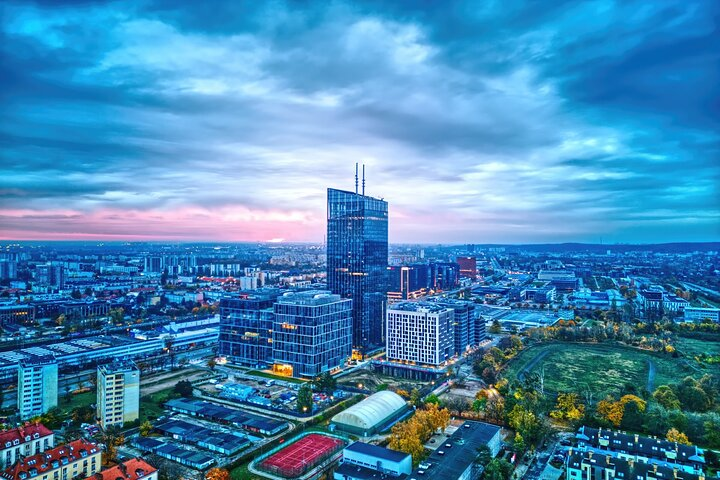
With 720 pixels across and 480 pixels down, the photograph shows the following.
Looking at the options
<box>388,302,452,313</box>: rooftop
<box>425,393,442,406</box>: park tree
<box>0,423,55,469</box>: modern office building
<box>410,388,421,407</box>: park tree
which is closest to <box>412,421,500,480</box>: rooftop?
<box>425,393,442,406</box>: park tree

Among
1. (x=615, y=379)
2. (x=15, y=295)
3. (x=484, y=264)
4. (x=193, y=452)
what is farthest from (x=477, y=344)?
(x=484, y=264)

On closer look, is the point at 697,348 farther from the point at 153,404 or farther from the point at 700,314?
the point at 153,404

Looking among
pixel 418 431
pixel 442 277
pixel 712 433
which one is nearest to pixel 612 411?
pixel 712 433

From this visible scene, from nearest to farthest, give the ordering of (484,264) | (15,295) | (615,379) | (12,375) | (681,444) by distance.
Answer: (681,444) → (12,375) → (615,379) → (15,295) → (484,264)

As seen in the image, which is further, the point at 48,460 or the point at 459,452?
the point at 459,452

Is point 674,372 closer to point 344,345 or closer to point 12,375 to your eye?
point 344,345

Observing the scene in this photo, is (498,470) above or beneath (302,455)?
above

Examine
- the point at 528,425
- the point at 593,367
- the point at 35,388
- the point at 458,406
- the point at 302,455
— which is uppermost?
the point at 35,388

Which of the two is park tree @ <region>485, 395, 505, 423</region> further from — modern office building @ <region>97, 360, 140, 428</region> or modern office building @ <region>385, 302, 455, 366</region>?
modern office building @ <region>97, 360, 140, 428</region>
